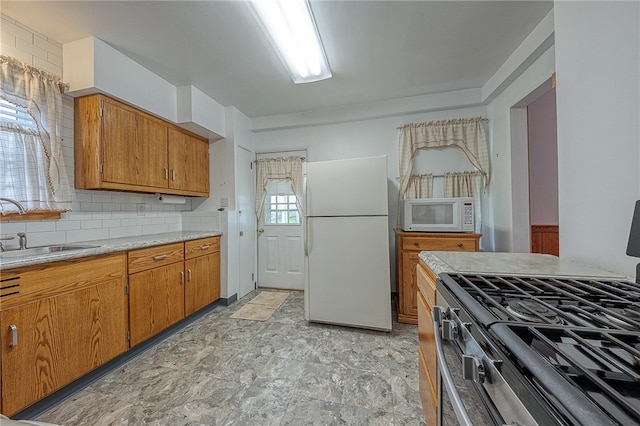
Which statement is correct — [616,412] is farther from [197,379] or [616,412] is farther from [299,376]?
[197,379]

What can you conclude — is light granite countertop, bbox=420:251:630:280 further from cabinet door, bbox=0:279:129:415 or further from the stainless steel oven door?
cabinet door, bbox=0:279:129:415

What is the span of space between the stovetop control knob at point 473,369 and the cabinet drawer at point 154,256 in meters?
2.19

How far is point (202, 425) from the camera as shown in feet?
4.17

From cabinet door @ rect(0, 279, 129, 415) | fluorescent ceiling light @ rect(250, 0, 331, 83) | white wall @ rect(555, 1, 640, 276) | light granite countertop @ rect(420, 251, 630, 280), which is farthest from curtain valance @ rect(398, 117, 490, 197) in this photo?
cabinet door @ rect(0, 279, 129, 415)

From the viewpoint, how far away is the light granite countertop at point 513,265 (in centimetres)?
87

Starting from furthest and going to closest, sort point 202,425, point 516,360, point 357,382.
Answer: point 357,382, point 202,425, point 516,360

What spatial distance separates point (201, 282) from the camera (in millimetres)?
2529

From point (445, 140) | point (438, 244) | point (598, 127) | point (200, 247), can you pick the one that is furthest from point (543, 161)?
point (200, 247)

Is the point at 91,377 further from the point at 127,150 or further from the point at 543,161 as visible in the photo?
the point at 543,161

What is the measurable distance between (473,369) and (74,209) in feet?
9.07

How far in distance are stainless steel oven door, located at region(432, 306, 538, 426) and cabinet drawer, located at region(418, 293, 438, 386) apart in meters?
0.22

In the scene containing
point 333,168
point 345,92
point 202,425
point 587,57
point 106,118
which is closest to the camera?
point 587,57

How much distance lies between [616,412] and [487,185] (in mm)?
2879

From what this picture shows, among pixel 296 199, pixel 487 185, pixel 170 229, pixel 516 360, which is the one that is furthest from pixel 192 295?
pixel 487 185
